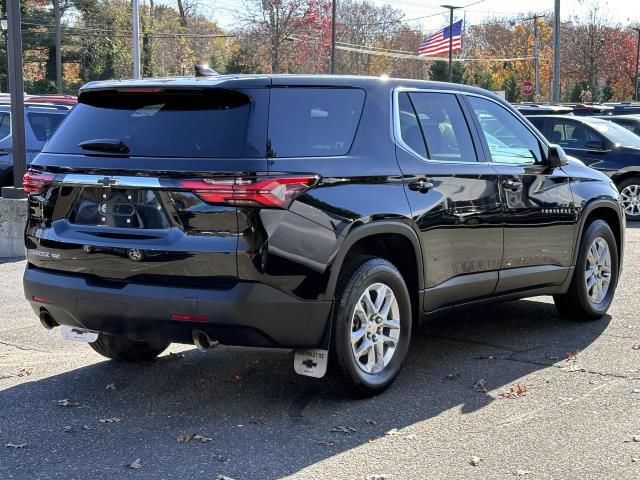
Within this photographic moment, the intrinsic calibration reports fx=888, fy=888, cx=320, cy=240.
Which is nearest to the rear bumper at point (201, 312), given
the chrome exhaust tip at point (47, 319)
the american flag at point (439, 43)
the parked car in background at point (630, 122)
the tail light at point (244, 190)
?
the chrome exhaust tip at point (47, 319)

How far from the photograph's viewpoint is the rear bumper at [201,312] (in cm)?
444

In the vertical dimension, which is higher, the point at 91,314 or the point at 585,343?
the point at 91,314

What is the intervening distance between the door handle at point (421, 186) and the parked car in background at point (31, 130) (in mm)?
9206

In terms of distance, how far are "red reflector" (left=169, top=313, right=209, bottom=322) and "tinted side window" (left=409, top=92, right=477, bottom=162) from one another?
6.24 feet

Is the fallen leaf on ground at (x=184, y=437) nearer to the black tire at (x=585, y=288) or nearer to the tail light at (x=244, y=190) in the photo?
the tail light at (x=244, y=190)

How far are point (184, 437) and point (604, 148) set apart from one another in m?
11.8

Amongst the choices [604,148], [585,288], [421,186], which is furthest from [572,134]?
[421,186]

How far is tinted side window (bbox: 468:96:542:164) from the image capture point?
616 cm

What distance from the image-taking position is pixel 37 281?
499cm

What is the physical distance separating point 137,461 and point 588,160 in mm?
12062

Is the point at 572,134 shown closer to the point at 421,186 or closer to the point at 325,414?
the point at 421,186

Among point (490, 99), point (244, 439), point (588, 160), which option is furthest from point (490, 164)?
point (588, 160)

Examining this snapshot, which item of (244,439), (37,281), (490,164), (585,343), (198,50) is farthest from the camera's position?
(198,50)

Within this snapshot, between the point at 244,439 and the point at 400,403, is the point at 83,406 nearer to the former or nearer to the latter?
the point at 244,439
